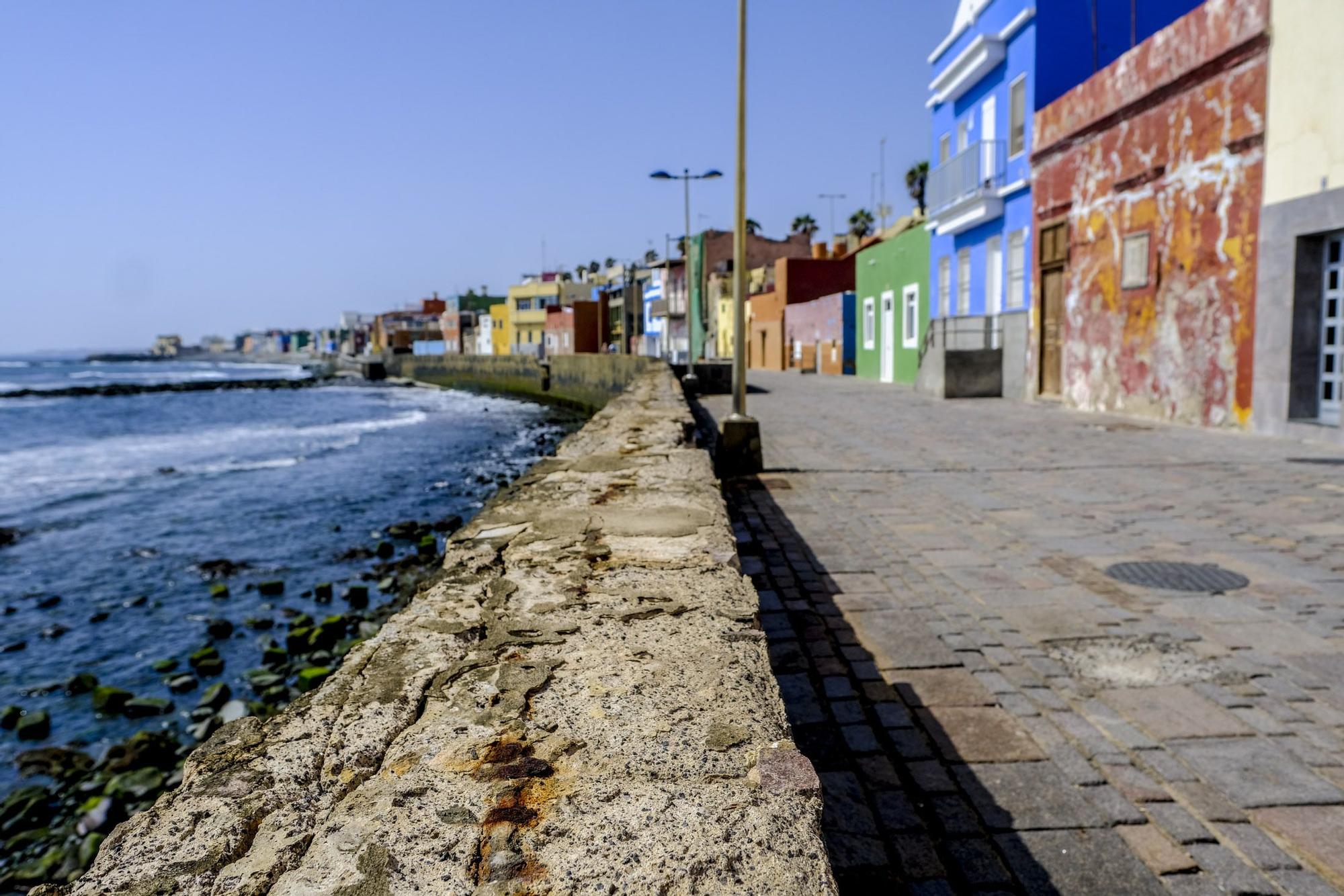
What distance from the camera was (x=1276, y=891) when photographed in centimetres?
224

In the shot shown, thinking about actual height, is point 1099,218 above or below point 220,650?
above

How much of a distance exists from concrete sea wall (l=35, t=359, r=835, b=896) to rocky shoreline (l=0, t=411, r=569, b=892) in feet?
2.96

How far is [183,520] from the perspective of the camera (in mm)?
18141

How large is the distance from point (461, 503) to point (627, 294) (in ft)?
188

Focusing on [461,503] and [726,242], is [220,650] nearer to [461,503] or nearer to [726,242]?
[461,503]

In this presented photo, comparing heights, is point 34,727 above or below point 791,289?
below

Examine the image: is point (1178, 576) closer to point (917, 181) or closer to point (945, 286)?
point (945, 286)

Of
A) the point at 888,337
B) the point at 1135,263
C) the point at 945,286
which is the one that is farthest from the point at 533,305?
the point at 1135,263

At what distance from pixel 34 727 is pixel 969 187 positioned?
1817 centimetres

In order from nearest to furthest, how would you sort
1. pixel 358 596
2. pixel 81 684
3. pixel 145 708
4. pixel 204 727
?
pixel 204 727 → pixel 145 708 → pixel 81 684 → pixel 358 596

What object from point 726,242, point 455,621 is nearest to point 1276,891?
point 455,621

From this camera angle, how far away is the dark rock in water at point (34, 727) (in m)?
7.73

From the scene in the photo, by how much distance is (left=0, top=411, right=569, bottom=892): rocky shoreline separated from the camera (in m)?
6.07

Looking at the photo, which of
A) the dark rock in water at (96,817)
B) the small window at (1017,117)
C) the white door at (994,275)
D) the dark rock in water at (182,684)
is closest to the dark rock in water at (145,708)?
the dark rock in water at (182,684)
